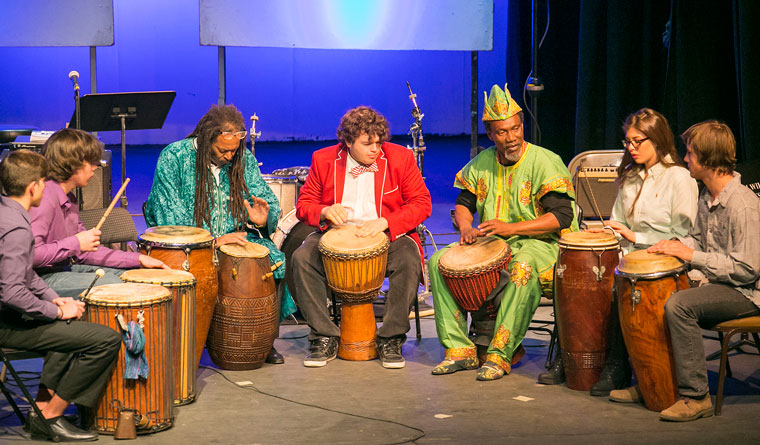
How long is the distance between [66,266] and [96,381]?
0.73m

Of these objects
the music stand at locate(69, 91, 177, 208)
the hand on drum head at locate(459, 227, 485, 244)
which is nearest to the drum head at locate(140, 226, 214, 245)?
the hand on drum head at locate(459, 227, 485, 244)

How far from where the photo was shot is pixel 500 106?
4727 mm

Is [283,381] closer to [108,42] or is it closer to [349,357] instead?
[349,357]

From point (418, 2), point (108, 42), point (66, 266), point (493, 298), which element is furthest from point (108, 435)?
point (418, 2)

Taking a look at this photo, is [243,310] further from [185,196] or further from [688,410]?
[688,410]

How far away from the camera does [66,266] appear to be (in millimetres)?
4027

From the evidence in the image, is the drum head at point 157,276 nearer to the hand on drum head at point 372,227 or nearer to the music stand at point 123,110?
the hand on drum head at point 372,227

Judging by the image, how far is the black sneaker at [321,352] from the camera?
4781mm

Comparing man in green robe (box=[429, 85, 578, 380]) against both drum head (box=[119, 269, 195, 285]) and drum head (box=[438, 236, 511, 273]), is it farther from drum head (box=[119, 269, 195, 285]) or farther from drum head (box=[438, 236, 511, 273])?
drum head (box=[119, 269, 195, 285])

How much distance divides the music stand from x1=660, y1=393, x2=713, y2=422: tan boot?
12.7ft

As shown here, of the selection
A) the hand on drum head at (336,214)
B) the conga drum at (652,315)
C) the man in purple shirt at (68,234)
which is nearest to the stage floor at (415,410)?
the conga drum at (652,315)

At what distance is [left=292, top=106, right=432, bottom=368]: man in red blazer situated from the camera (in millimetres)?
4891

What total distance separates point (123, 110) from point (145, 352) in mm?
3069

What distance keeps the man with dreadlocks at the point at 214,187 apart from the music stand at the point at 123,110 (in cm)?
127
